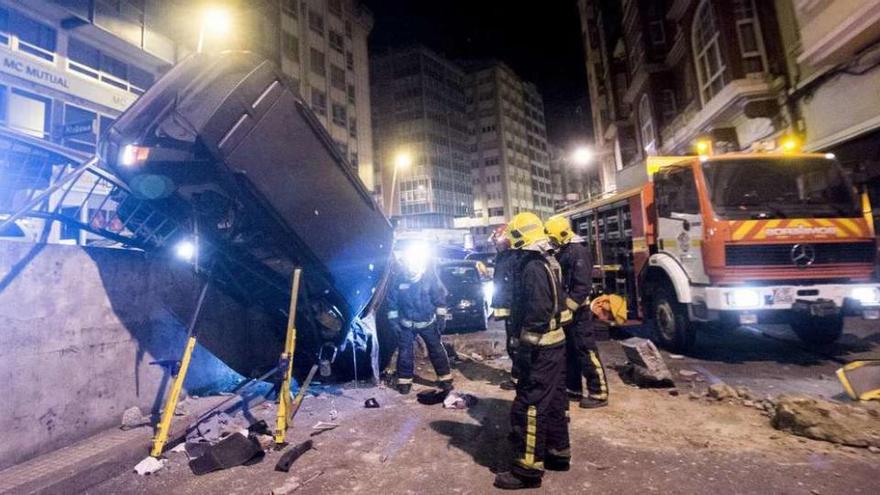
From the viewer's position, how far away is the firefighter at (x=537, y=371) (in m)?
2.93

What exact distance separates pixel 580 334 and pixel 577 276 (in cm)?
65

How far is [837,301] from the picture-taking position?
5.22 m

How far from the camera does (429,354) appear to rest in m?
5.36

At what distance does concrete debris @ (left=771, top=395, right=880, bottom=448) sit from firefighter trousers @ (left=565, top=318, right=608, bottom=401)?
1.48m

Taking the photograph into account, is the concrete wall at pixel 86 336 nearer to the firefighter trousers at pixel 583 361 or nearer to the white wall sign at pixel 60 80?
the firefighter trousers at pixel 583 361

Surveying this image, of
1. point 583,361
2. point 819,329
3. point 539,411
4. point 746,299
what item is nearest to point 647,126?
point 819,329

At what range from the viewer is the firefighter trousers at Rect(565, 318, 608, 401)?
4.49 m

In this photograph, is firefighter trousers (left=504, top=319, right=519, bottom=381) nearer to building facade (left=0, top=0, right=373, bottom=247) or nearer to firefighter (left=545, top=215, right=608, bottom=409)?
firefighter (left=545, top=215, right=608, bottom=409)

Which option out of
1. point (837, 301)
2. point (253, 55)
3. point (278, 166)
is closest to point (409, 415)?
point (278, 166)

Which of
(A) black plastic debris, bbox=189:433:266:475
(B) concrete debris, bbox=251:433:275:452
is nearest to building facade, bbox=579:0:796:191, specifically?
(B) concrete debris, bbox=251:433:275:452

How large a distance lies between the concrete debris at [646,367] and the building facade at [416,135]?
4795cm

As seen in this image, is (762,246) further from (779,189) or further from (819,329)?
(819,329)

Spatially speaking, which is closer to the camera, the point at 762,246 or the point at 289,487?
the point at 289,487

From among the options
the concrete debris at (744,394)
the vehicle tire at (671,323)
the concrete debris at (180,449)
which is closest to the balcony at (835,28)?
the vehicle tire at (671,323)
